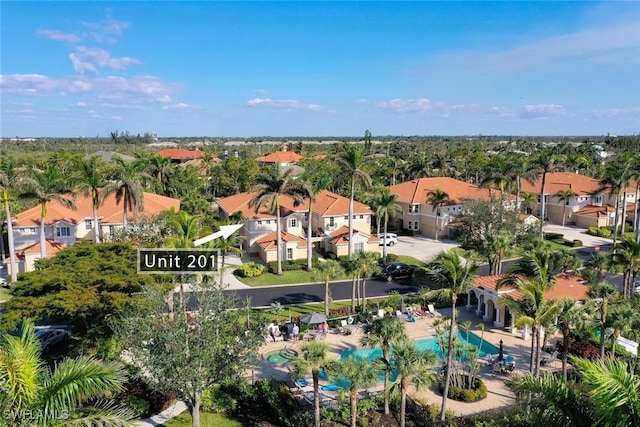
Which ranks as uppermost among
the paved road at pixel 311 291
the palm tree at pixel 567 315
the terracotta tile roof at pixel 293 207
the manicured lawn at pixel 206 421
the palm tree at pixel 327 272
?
the terracotta tile roof at pixel 293 207

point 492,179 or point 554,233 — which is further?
point 554,233

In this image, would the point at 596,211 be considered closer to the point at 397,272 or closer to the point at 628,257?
the point at 397,272

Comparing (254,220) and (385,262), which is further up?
(254,220)

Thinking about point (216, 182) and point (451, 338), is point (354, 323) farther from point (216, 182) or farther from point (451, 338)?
point (216, 182)

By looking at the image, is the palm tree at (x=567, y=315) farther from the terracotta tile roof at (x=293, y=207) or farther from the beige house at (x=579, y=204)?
the beige house at (x=579, y=204)

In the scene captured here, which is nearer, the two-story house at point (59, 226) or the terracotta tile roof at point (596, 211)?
the two-story house at point (59, 226)

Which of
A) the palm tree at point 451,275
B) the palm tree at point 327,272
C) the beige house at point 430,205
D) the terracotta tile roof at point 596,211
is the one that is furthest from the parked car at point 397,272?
the terracotta tile roof at point 596,211

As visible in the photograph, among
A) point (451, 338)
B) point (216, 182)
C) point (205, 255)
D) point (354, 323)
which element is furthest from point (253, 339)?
point (216, 182)

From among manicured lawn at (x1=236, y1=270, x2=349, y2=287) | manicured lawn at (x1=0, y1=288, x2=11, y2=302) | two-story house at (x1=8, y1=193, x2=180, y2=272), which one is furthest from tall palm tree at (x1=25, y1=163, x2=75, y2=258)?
manicured lawn at (x1=236, y1=270, x2=349, y2=287)
